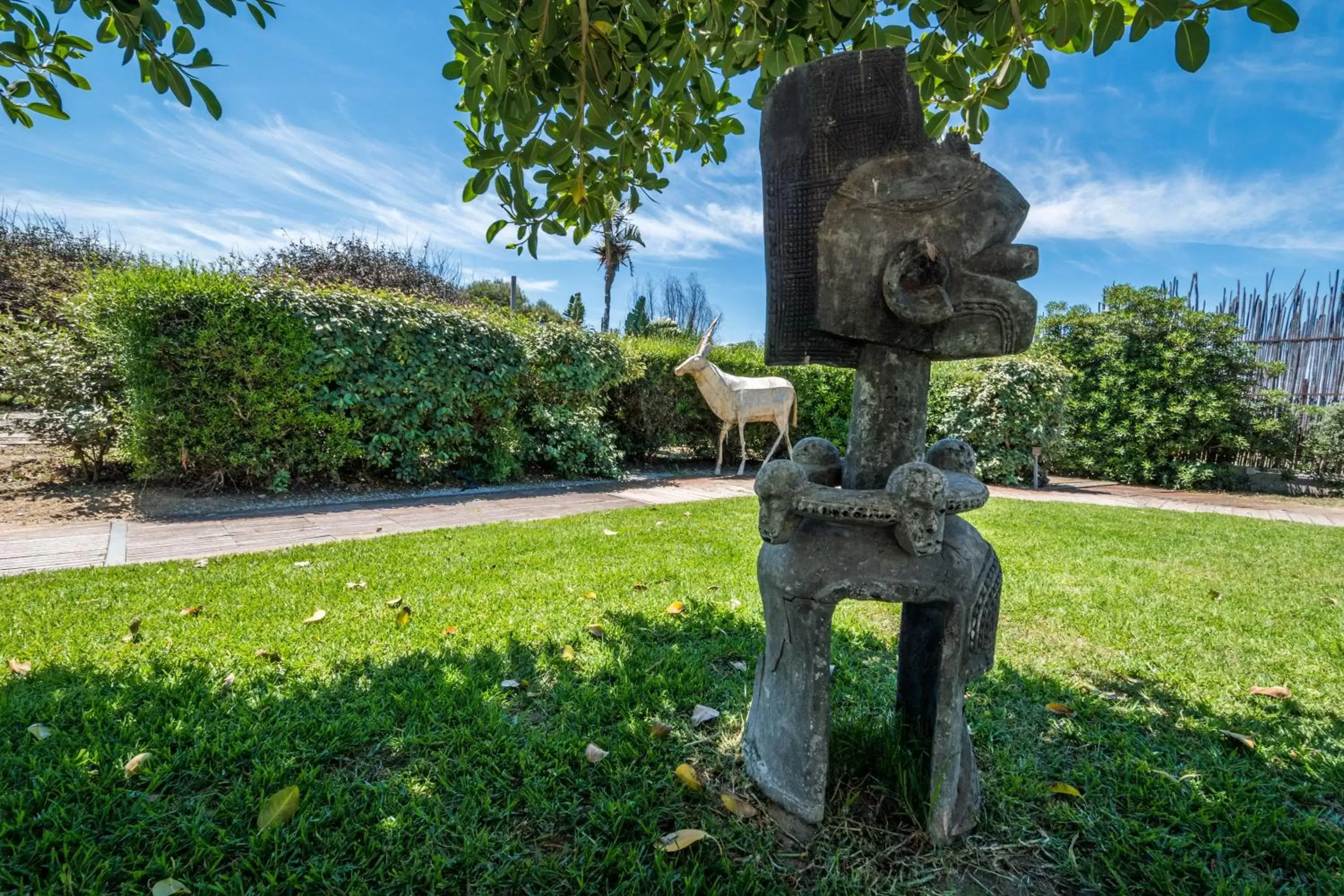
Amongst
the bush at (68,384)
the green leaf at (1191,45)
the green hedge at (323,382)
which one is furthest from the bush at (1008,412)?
the bush at (68,384)

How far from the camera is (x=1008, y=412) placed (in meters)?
9.40

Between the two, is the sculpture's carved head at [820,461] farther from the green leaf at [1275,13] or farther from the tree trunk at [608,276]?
the tree trunk at [608,276]

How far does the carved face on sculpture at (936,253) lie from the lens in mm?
1595

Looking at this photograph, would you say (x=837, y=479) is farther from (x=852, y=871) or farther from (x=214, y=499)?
(x=214, y=499)

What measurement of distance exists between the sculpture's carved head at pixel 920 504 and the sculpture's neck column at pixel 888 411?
9.2 inches

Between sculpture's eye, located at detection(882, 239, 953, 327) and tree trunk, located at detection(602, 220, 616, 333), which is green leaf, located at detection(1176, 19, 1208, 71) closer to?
sculpture's eye, located at detection(882, 239, 953, 327)

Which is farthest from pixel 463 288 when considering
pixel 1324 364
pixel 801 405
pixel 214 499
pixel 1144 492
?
pixel 1324 364

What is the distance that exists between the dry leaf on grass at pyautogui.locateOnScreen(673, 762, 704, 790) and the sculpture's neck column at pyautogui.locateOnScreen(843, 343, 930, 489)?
1.13m

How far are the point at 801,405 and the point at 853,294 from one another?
1006 centimetres

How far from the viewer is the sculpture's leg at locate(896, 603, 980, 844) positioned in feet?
5.41

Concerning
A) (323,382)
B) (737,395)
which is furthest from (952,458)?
(737,395)

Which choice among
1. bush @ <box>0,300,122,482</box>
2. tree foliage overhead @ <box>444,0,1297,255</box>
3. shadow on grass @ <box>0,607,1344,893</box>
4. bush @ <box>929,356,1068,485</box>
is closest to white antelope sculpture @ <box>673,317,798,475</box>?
bush @ <box>929,356,1068,485</box>

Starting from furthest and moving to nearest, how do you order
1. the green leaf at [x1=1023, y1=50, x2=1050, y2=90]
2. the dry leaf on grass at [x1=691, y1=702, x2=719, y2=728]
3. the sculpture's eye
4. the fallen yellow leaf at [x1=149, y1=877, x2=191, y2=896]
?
the dry leaf on grass at [x1=691, y1=702, x2=719, y2=728] → the green leaf at [x1=1023, y1=50, x2=1050, y2=90] → the sculpture's eye → the fallen yellow leaf at [x1=149, y1=877, x2=191, y2=896]

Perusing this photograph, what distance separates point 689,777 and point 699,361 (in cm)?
745
